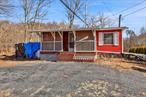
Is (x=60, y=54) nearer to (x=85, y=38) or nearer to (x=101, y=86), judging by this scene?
(x=85, y=38)

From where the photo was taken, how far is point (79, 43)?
27453mm

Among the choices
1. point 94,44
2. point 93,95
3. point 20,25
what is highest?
point 20,25

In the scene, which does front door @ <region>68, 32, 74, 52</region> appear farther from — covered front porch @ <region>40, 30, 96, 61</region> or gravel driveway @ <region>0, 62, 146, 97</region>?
gravel driveway @ <region>0, 62, 146, 97</region>

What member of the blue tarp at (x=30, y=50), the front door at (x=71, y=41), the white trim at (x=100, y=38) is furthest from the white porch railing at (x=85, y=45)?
the blue tarp at (x=30, y=50)

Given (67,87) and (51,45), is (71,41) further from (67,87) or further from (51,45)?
(67,87)

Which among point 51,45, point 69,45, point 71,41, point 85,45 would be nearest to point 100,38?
point 85,45

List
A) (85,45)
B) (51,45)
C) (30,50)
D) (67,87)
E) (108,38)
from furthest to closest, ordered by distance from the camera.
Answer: (30,50) → (51,45) → (108,38) → (85,45) → (67,87)

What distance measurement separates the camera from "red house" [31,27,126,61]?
26953 millimetres

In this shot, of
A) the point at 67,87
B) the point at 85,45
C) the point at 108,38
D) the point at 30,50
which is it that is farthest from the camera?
the point at 30,50

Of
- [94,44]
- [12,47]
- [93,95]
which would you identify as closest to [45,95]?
[93,95]

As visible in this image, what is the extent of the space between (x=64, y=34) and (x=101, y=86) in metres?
16.7

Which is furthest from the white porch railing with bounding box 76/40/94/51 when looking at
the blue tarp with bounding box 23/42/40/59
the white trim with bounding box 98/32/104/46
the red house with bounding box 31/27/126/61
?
the blue tarp with bounding box 23/42/40/59

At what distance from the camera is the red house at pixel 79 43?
27.0 meters

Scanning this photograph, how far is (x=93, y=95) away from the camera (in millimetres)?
10953
